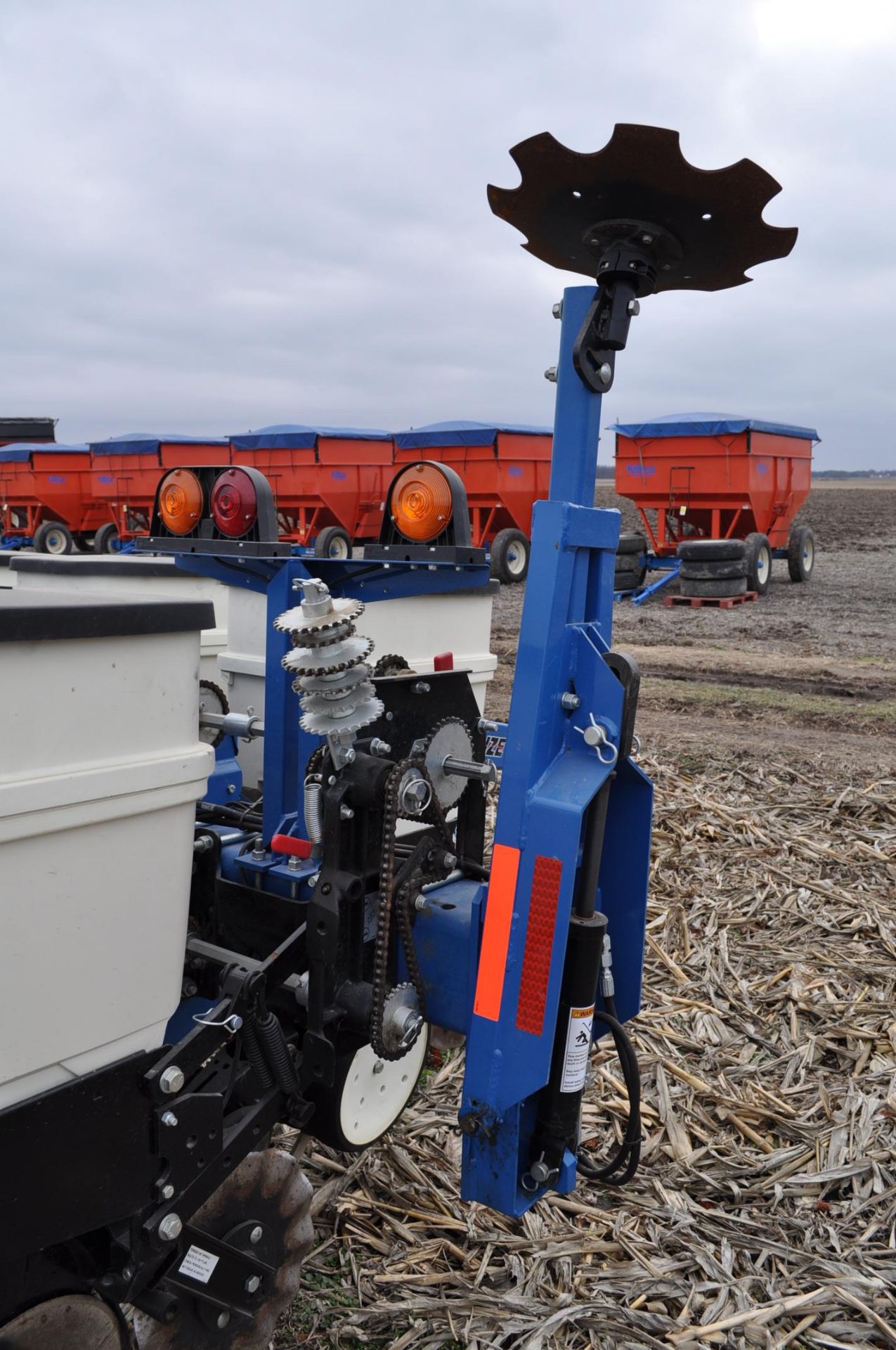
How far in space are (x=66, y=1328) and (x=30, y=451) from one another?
22.4 m

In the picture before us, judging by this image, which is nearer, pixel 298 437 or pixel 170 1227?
pixel 170 1227

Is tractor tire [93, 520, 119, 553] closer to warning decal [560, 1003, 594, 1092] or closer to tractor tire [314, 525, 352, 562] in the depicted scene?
tractor tire [314, 525, 352, 562]

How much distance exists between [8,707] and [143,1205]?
0.97m

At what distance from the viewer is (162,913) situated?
1920 millimetres

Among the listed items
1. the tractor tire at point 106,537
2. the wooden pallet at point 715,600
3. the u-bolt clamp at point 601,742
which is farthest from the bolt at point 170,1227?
the tractor tire at point 106,537

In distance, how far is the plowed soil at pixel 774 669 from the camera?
7871 mm

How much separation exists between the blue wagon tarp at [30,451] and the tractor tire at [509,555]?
9787 mm

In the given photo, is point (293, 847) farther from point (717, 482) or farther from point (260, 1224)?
point (717, 482)

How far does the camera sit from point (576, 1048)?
2408 mm

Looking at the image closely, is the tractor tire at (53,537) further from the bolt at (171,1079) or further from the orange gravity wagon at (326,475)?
the bolt at (171,1079)

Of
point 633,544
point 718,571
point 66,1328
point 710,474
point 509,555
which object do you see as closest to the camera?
point 66,1328

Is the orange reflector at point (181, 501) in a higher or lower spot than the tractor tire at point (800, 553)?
higher

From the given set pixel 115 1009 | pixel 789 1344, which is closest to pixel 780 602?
pixel 789 1344

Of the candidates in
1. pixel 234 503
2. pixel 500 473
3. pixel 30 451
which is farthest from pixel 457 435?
pixel 234 503
